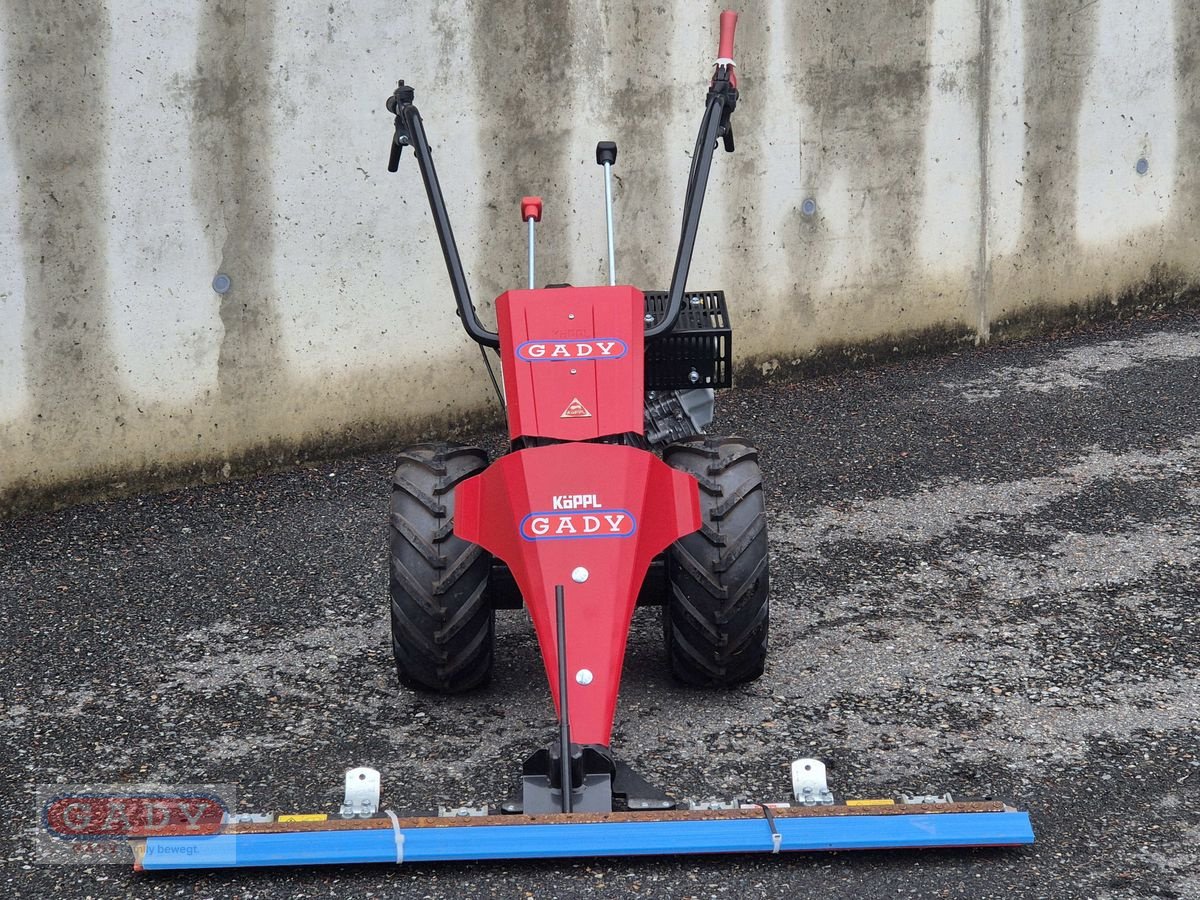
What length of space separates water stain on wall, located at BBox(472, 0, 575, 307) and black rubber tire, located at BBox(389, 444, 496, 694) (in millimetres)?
2398

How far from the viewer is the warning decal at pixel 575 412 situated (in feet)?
11.7

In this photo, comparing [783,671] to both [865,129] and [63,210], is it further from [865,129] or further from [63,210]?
[865,129]

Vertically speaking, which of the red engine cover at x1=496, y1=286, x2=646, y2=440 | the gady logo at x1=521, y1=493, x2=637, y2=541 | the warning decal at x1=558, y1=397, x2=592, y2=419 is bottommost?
the gady logo at x1=521, y1=493, x2=637, y2=541

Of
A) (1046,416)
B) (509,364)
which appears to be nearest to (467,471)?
(509,364)

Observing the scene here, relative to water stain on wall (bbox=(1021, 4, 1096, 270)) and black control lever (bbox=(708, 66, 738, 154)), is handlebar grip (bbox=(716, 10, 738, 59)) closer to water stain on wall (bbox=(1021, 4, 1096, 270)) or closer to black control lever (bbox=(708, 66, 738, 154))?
black control lever (bbox=(708, 66, 738, 154))

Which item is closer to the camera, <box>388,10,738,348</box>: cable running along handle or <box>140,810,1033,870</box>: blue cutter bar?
<box>140,810,1033,870</box>: blue cutter bar

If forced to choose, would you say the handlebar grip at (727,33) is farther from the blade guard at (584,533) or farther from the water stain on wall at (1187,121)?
the water stain on wall at (1187,121)

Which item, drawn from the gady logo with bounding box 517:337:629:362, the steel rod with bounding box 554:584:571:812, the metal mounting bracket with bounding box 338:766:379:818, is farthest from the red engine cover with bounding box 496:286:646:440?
the metal mounting bracket with bounding box 338:766:379:818

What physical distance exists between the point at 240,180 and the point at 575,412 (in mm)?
2489

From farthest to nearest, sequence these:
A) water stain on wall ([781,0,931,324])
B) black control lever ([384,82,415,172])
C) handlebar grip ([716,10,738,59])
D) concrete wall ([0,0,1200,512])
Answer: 1. water stain on wall ([781,0,931,324])
2. concrete wall ([0,0,1200,512])
3. handlebar grip ([716,10,738,59])
4. black control lever ([384,82,415,172])

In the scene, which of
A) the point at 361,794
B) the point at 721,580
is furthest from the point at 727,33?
the point at 361,794

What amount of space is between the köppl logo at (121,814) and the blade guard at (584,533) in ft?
2.88

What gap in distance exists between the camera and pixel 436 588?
355 centimetres

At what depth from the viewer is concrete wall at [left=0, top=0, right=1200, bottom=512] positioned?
522 centimetres
